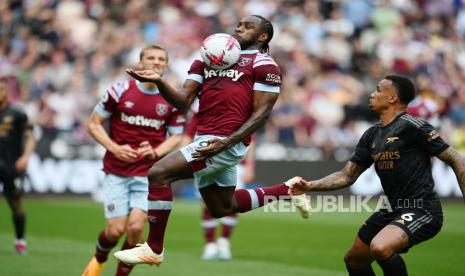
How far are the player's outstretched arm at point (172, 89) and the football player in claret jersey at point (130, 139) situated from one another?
147 centimetres

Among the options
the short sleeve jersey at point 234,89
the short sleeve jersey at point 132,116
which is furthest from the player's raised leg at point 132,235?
the short sleeve jersey at point 234,89

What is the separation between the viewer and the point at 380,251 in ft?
26.8

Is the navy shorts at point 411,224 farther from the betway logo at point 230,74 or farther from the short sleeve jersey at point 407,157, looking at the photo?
the betway logo at point 230,74

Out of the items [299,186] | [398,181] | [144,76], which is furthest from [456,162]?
[144,76]

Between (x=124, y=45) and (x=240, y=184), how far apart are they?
413 inches

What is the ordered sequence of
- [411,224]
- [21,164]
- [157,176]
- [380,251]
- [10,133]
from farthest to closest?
[10,133], [21,164], [157,176], [411,224], [380,251]

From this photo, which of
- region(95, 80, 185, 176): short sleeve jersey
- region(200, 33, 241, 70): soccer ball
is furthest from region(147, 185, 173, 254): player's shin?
region(95, 80, 185, 176): short sleeve jersey

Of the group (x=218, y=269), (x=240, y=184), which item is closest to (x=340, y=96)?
(x=240, y=184)

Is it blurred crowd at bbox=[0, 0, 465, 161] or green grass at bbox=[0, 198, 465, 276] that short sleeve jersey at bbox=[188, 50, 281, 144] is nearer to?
green grass at bbox=[0, 198, 465, 276]

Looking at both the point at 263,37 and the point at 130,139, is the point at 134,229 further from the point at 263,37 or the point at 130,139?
the point at 263,37

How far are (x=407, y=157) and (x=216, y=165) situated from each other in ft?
6.34

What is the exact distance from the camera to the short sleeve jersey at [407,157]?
8648 mm

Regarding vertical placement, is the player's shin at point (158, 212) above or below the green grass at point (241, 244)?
above

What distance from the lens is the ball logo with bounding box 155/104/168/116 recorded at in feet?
35.1
